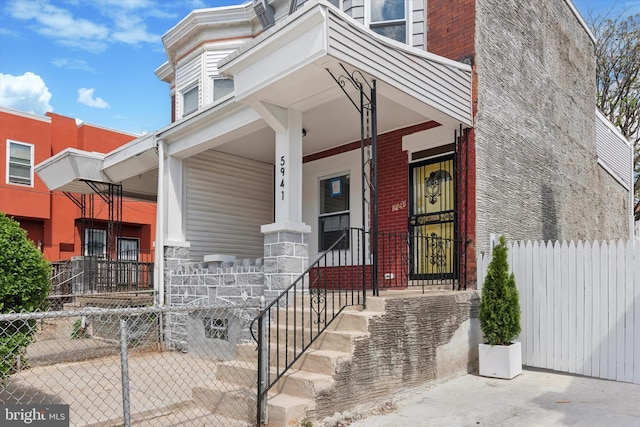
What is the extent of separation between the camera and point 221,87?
13.1m

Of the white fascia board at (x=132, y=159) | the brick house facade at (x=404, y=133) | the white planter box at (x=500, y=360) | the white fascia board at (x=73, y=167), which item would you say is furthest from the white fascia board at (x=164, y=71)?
the white planter box at (x=500, y=360)

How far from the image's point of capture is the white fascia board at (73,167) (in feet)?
34.6

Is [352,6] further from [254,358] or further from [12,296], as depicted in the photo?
[12,296]

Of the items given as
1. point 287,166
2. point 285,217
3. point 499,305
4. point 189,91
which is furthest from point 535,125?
point 189,91

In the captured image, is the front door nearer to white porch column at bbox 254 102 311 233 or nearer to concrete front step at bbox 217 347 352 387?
white porch column at bbox 254 102 311 233

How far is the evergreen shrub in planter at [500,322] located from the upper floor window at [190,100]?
9.71 m

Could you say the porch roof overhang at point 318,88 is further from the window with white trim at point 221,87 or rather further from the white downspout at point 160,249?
the window with white trim at point 221,87

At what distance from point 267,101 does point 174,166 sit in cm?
350

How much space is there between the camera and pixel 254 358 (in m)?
5.58

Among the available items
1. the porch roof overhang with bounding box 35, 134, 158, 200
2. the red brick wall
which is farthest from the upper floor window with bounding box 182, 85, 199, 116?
the red brick wall

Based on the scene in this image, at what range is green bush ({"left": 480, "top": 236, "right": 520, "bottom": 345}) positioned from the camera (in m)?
6.32

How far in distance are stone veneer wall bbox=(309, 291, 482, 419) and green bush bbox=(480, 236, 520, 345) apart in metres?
0.32

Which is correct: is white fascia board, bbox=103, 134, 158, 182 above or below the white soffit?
below

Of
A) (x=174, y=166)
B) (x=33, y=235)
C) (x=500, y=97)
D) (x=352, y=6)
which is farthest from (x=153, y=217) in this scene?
(x=500, y=97)
